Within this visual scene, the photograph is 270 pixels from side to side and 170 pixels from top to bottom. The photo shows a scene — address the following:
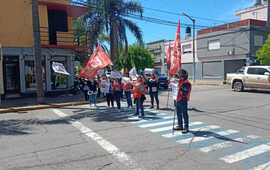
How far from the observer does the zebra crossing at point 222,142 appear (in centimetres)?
674

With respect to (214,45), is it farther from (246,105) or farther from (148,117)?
(148,117)

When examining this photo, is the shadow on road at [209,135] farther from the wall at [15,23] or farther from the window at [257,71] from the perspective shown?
the wall at [15,23]

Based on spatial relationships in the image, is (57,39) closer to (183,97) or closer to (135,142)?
(183,97)

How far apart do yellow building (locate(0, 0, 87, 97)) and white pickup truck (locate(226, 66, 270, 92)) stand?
11256 mm

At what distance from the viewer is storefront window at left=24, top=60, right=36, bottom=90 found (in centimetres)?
2227

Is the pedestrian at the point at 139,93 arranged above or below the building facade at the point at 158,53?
below

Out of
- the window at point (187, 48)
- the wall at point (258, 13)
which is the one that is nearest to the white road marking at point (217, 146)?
the wall at point (258, 13)

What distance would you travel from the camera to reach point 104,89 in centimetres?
1567

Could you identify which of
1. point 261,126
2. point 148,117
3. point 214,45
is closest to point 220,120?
point 261,126

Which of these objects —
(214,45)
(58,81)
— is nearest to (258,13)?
(214,45)

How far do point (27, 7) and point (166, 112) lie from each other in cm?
1321

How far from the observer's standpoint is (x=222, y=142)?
27.2 feet

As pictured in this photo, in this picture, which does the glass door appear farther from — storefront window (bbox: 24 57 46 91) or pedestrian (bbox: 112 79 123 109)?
pedestrian (bbox: 112 79 123 109)

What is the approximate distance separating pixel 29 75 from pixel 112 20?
25.0 ft
